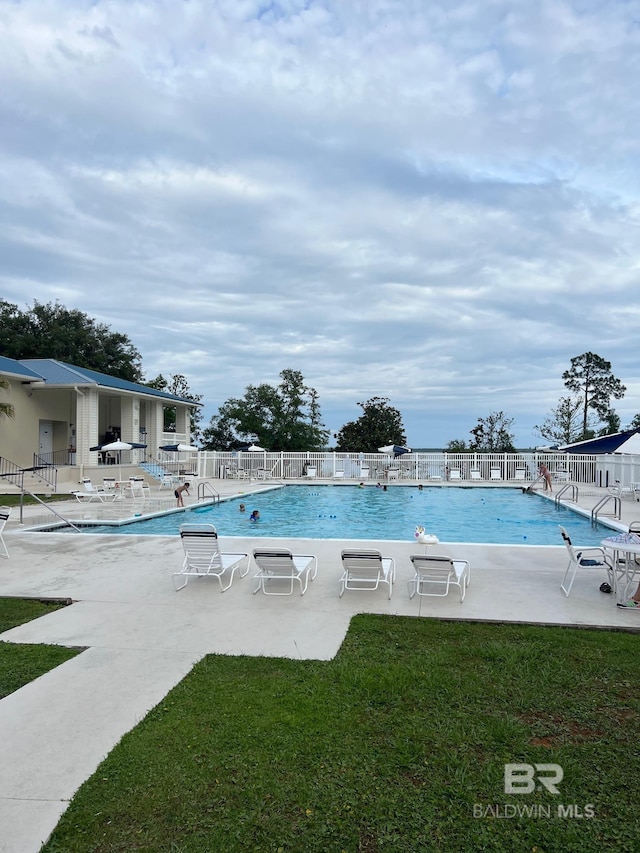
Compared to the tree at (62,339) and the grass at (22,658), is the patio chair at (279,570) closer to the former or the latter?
the grass at (22,658)

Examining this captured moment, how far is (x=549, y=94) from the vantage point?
1252 centimetres

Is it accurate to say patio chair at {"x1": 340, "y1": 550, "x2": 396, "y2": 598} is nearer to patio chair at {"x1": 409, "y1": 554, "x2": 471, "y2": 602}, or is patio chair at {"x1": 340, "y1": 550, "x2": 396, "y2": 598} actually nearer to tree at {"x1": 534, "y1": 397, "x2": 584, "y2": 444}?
patio chair at {"x1": 409, "y1": 554, "x2": 471, "y2": 602}

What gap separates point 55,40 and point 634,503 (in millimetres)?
20242

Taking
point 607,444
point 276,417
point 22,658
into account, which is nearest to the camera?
point 22,658

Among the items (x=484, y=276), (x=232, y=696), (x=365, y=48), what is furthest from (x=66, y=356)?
(x=232, y=696)

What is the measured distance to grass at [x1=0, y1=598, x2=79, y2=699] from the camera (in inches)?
173

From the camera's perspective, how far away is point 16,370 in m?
23.9

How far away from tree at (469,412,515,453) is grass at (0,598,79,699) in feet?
108

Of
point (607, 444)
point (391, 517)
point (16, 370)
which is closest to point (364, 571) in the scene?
point (391, 517)

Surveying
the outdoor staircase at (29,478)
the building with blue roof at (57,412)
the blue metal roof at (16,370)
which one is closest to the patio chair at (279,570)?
the outdoor staircase at (29,478)

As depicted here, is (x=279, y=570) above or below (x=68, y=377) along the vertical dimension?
below

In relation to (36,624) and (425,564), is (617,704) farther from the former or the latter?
(36,624)

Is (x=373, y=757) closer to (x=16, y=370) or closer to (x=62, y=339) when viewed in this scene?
(x=16, y=370)

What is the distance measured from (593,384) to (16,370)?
139 feet
